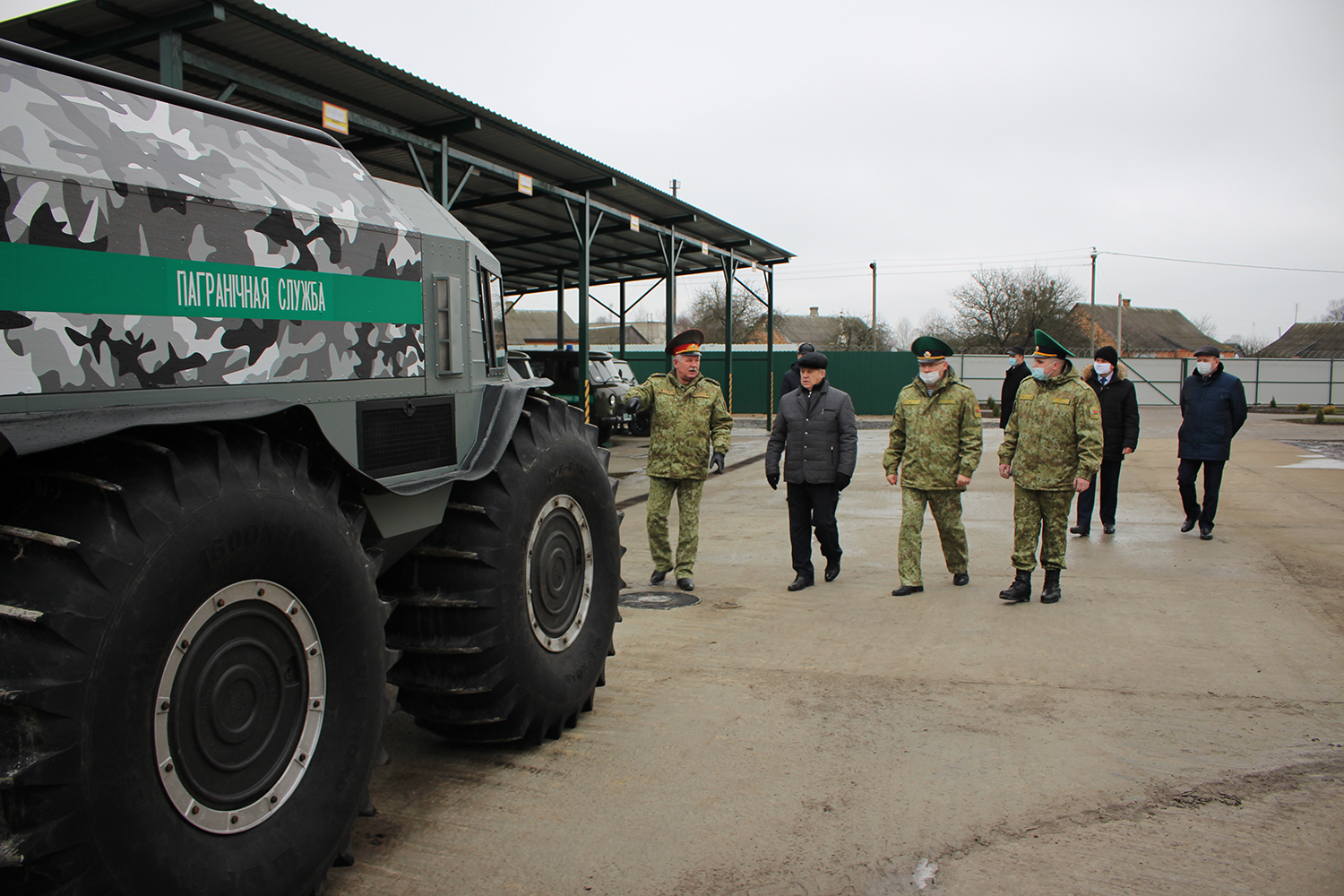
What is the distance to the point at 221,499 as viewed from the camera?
2.17m

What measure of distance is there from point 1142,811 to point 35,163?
383 centimetres

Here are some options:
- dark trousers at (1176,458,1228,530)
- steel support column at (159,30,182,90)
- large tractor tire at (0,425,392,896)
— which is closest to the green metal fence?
dark trousers at (1176,458,1228,530)

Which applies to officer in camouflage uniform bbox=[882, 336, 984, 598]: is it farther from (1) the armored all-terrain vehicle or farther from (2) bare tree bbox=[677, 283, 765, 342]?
(2) bare tree bbox=[677, 283, 765, 342]

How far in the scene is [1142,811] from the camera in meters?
3.19

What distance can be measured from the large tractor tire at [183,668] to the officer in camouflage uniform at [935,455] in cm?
467

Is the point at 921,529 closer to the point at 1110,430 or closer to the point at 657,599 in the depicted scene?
the point at 657,599

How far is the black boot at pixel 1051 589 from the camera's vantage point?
6.24 metres

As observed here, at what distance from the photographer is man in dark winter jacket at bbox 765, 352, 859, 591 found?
22.5 feet

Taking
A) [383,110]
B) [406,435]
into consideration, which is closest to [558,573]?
[406,435]

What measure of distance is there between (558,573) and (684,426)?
127 inches

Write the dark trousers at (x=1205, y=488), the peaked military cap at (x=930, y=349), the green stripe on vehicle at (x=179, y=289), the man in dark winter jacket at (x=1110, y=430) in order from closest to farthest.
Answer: the green stripe on vehicle at (x=179, y=289)
the peaked military cap at (x=930, y=349)
the dark trousers at (x=1205, y=488)
the man in dark winter jacket at (x=1110, y=430)

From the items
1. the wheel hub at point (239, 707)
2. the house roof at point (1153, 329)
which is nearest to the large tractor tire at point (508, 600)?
the wheel hub at point (239, 707)

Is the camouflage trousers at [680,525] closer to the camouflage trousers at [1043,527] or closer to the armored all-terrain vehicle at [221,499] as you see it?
the camouflage trousers at [1043,527]

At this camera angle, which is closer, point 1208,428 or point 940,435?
point 940,435
